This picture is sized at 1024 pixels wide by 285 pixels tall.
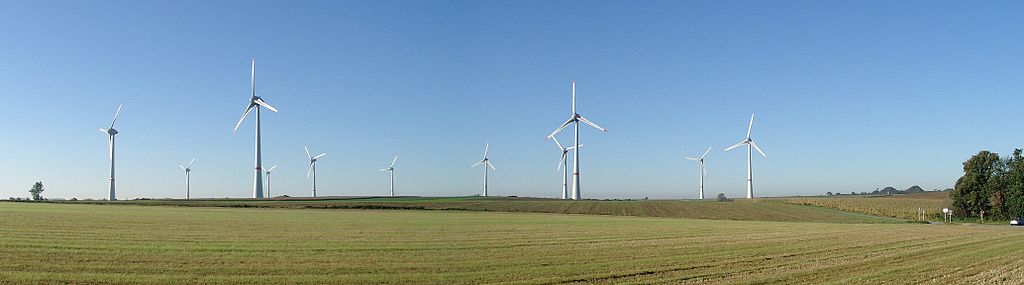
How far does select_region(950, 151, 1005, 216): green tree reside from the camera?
8206 cm

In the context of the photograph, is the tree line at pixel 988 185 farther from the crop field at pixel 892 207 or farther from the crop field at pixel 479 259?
the crop field at pixel 479 259

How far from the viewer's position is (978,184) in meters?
82.7

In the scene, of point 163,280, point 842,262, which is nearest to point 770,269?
point 842,262

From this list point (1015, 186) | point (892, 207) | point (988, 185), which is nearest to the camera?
point (1015, 186)

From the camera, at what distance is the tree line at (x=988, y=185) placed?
81000mm

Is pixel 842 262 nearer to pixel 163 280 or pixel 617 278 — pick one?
pixel 617 278

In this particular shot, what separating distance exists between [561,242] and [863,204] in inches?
3043

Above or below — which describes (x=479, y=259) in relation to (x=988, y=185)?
below

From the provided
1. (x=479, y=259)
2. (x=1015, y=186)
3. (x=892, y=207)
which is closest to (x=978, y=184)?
(x=1015, y=186)

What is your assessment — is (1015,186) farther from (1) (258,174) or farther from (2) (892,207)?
(1) (258,174)

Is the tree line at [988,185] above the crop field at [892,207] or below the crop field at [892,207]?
above

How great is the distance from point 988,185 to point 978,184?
92 cm

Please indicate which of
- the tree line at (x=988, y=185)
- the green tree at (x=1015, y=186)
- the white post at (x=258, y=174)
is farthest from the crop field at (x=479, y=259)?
the white post at (x=258, y=174)

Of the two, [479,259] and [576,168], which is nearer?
[479,259]
